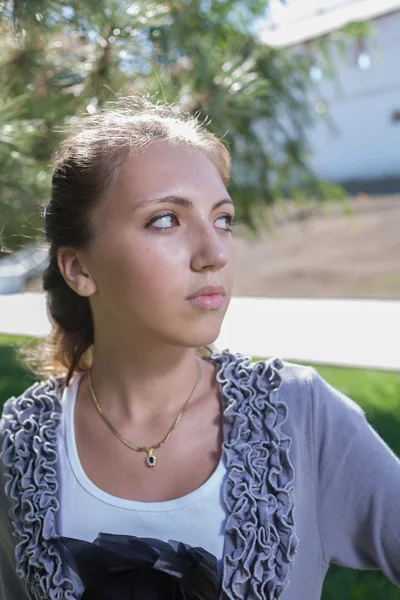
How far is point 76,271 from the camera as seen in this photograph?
46.9 inches

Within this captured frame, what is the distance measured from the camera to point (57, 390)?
4.12 ft

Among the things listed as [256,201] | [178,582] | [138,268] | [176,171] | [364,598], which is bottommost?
[364,598]

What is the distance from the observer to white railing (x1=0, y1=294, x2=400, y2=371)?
5.02 metres

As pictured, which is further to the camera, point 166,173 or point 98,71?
point 98,71

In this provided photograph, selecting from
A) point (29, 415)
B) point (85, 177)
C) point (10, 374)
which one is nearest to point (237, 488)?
point (29, 415)

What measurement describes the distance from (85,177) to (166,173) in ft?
0.48

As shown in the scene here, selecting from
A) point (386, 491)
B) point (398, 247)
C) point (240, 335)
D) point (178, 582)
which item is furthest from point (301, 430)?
point (398, 247)

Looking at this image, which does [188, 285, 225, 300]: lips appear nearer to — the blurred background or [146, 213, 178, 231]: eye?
[146, 213, 178, 231]: eye

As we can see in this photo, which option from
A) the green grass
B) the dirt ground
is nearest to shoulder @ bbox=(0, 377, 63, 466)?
the green grass

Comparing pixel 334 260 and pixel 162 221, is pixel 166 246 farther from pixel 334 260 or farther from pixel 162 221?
pixel 334 260

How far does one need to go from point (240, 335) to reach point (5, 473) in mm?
4504

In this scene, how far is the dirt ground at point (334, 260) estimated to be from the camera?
337 inches

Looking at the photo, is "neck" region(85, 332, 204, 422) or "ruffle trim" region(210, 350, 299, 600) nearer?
"ruffle trim" region(210, 350, 299, 600)

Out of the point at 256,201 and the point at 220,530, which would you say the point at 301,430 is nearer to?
the point at 220,530
